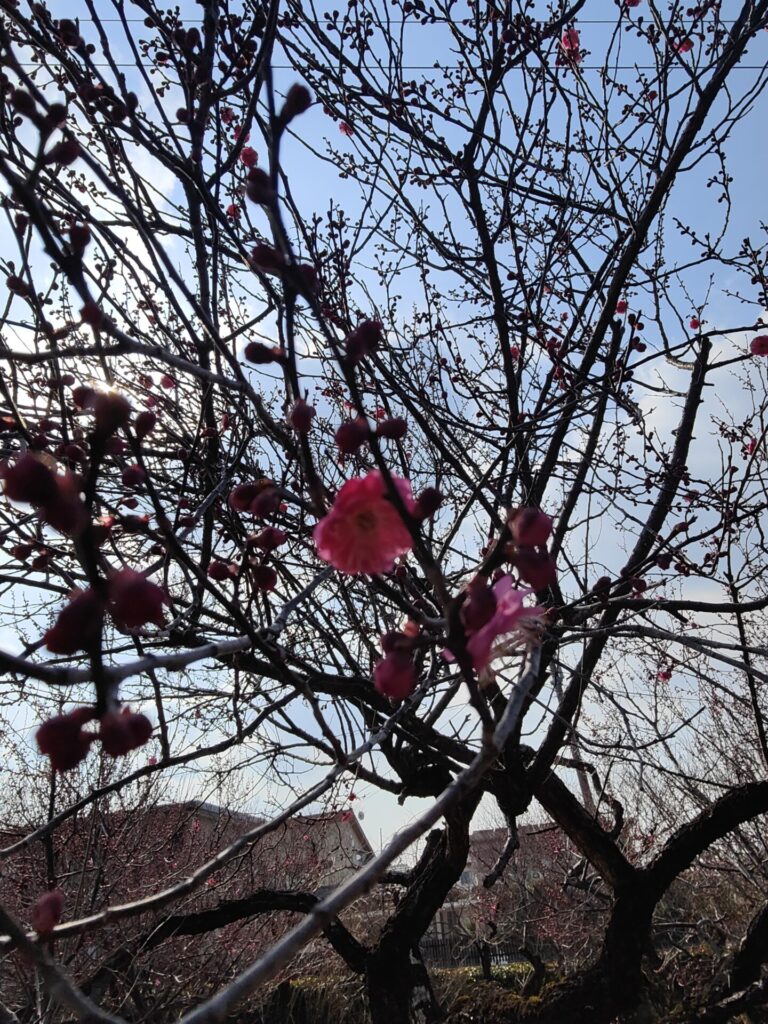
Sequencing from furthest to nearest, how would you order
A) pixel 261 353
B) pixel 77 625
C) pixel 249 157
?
pixel 249 157, pixel 261 353, pixel 77 625

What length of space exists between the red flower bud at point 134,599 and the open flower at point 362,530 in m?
0.19

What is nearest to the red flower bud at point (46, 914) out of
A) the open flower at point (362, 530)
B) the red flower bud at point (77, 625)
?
the red flower bud at point (77, 625)

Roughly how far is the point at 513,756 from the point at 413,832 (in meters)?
3.65

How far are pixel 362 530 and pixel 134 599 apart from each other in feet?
Result: 0.86

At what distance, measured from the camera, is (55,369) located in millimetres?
1353

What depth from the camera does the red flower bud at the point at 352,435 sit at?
2.28 feet

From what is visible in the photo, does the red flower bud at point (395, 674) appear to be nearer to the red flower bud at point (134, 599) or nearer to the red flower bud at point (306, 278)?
the red flower bud at point (134, 599)

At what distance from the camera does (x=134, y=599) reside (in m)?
0.61

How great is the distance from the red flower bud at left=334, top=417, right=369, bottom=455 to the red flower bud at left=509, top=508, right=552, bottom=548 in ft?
0.54

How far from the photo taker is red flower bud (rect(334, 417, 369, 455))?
69cm

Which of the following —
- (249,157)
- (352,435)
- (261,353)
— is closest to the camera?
(352,435)

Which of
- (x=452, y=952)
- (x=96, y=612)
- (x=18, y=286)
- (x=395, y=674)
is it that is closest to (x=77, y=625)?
(x=96, y=612)

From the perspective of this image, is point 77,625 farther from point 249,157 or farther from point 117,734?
point 249,157

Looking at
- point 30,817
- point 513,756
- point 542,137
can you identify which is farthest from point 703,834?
point 30,817
